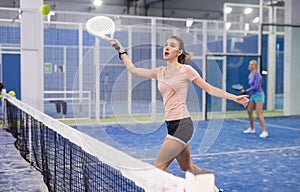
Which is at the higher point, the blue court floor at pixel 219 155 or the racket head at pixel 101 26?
the racket head at pixel 101 26

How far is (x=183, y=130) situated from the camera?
3.23 metres

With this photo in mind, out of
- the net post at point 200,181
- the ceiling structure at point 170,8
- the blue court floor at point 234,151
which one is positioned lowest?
the blue court floor at point 234,151

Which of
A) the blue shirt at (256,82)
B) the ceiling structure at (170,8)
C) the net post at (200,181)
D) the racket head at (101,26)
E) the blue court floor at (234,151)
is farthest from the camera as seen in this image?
the ceiling structure at (170,8)

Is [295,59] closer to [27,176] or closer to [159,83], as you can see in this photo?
[27,176]

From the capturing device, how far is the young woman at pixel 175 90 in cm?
296

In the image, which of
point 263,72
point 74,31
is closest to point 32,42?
point 74,31

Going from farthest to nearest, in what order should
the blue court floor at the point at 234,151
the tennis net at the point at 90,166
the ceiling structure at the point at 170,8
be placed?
the ceiling structure at the point at 170,8
the blue court floor at the point at 234,151
the tennis net at the point at 90,166

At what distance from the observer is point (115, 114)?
2.99 m

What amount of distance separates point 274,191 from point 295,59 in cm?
905

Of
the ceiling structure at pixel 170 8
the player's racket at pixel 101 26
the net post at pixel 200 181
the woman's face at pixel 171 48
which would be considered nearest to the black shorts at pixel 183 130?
the woman's face at pixel 171 48

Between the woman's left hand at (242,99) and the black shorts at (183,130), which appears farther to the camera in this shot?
the black shorts at (183,130)

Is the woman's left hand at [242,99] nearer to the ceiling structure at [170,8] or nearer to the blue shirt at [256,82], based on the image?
the blue shirt at [256,82]

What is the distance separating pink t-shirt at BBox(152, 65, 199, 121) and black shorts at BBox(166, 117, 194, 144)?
36mm

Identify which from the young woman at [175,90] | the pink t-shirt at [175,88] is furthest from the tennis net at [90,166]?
the pink t-shirt at [175,88]
